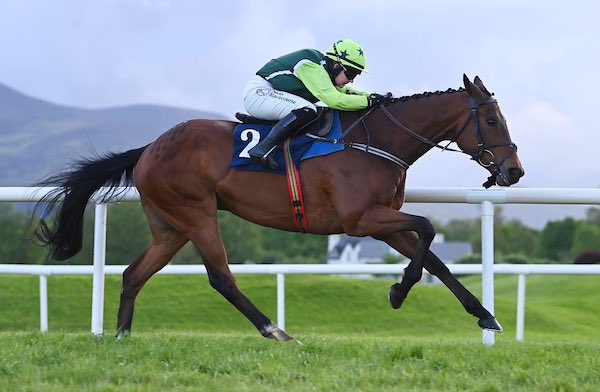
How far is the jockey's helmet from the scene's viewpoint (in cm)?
641

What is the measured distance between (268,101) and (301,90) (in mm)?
268

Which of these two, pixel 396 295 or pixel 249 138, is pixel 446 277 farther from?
pixel 249 138

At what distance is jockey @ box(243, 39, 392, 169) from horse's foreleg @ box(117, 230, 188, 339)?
1.00 m

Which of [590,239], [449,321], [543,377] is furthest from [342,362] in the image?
[590,239]

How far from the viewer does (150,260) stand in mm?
6570

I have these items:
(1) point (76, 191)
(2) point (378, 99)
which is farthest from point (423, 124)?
(1) point (76, 191)

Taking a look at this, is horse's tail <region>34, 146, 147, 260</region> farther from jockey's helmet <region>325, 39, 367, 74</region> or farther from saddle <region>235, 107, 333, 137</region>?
jockey's helmet <region>325, 39, 367, 74</region>

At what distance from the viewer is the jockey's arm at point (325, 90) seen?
20.3 feet

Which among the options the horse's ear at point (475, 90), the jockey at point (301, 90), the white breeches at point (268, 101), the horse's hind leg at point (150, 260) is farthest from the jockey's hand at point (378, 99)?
the horse's hind leg at point (150, 260)

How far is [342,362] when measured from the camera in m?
4.79

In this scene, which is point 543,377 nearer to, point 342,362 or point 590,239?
point 342,362

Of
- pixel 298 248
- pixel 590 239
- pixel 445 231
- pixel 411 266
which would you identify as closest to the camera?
pixel 411 266

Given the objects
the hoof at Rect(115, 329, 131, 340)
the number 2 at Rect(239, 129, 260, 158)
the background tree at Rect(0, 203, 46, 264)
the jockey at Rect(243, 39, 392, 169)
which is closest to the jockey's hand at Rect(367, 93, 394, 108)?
the jockey at Rect(243, 39, 392, 169)

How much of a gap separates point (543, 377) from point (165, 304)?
33.8 ft
